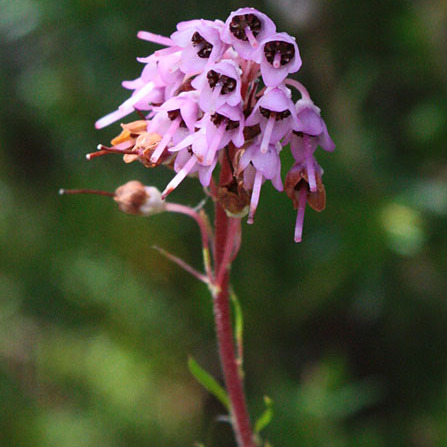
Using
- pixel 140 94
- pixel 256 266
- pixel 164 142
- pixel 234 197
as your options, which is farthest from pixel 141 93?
pixel 256 266

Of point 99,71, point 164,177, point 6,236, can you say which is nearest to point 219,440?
point 164,177

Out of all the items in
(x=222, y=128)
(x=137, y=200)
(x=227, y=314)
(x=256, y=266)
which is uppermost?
(x=222, y=128)

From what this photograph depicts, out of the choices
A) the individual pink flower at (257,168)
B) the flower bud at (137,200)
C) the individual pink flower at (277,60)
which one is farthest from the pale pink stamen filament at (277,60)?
the flower bud at (137,200)

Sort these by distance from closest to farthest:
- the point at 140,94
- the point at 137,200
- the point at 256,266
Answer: the point at 140,94 → the point at 137,200 → the point at 256,266

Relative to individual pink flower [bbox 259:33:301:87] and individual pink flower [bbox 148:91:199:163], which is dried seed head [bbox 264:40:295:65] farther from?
individual pink flower [bbox 148:91:199:163]

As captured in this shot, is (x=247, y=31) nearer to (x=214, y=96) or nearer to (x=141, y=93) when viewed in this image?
(x=214, y=96)
